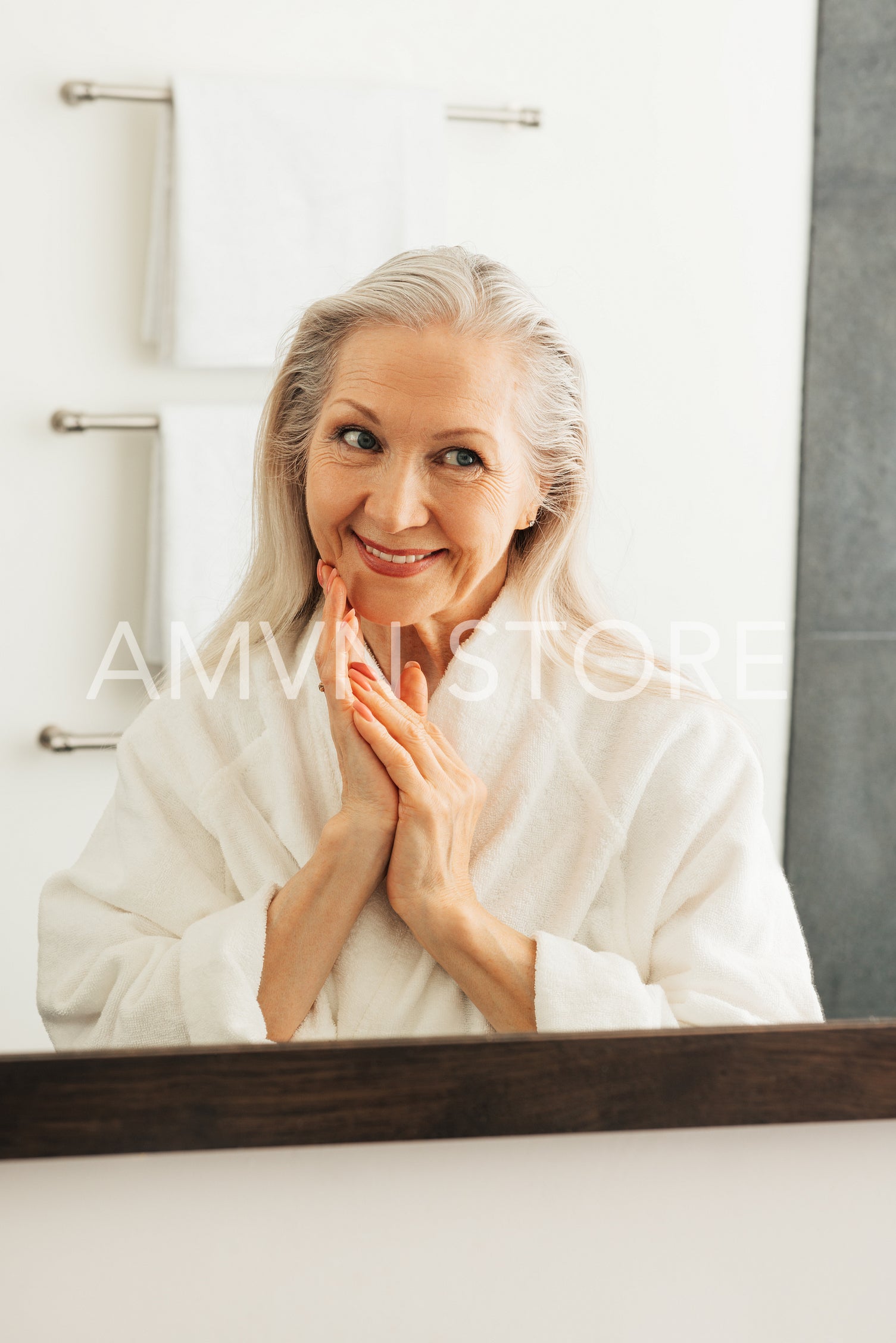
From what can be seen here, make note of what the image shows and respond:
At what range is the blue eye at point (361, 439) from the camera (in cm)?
72

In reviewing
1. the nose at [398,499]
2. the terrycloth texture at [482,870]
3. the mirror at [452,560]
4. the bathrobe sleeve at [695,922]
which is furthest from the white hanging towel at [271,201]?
the bathrobe sleeve at [695,922]

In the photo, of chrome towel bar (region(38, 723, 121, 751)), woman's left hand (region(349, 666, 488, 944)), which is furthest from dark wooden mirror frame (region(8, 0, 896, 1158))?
chrome towel bar (region(38, 723, 121, 751))

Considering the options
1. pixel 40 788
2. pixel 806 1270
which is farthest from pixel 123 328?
pixel 806 1270

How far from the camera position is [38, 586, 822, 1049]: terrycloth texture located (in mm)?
735

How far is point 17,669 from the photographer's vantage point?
0.74 metres

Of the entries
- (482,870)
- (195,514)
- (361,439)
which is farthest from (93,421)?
(482,870)

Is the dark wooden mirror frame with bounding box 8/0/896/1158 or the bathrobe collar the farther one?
the bathrobe collar

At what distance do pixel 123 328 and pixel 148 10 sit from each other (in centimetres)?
24

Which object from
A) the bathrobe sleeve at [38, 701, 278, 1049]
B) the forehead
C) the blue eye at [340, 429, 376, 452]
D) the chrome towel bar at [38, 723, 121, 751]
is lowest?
the bathrobe sleeve at [38, 701, 278, 1049]

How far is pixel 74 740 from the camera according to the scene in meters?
0.75

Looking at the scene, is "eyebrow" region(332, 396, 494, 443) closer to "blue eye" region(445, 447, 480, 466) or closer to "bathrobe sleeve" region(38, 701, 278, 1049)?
"blue eye" region(445, 447, 480, 466)

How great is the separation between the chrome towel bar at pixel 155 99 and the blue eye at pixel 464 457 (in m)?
0.29

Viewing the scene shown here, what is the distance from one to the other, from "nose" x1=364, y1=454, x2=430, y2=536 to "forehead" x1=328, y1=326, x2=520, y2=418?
43 millimetres

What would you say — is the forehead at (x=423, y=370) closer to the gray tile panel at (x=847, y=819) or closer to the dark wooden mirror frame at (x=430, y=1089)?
the gray tile panel at (x=847, y=819)
